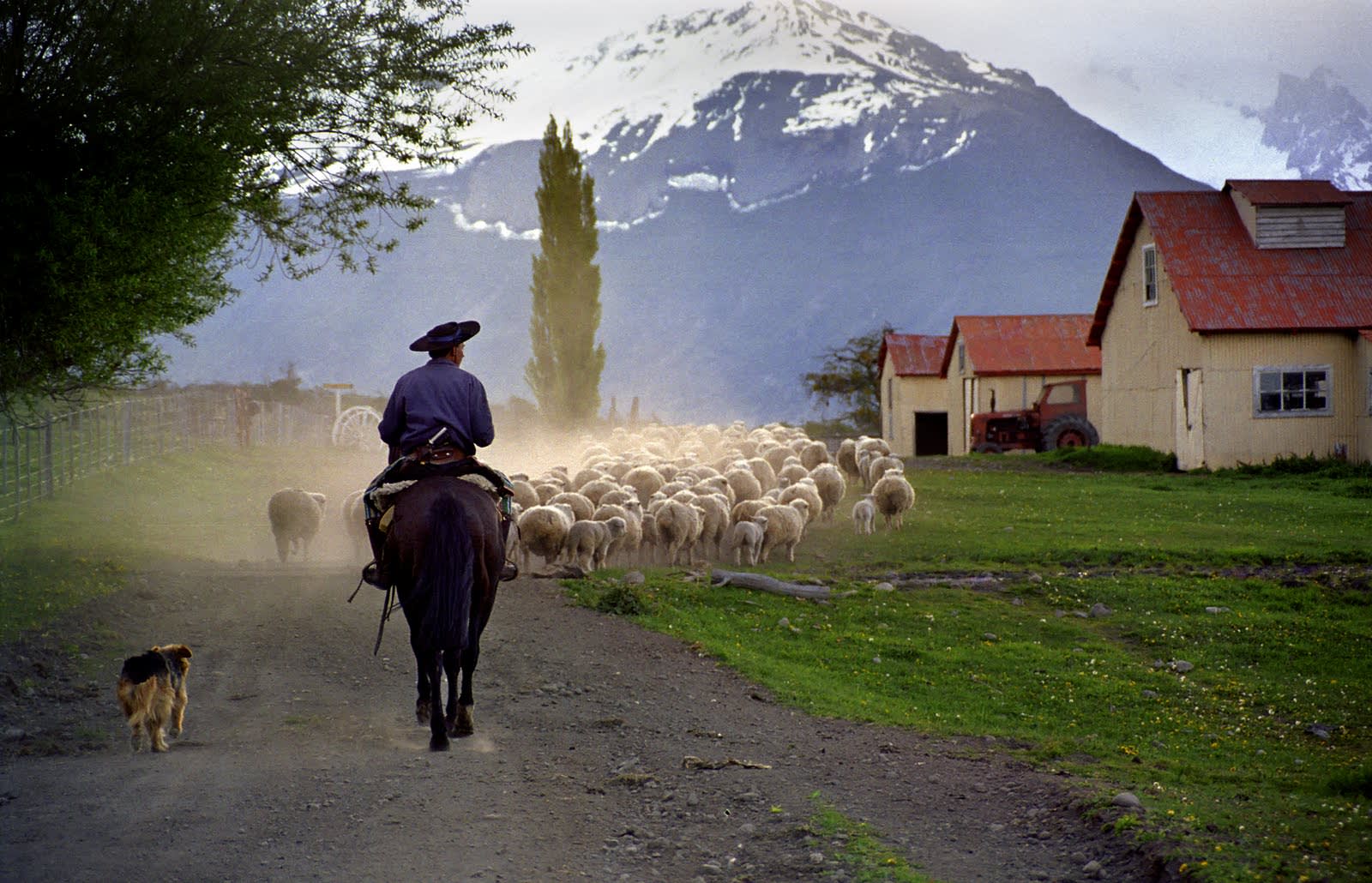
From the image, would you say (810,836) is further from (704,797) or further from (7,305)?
(7,305)

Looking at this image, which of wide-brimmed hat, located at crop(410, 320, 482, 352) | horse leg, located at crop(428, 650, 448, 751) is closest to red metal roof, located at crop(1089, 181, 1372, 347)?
wide-brimmed hat, located at crop(410, 320, 482, 352)

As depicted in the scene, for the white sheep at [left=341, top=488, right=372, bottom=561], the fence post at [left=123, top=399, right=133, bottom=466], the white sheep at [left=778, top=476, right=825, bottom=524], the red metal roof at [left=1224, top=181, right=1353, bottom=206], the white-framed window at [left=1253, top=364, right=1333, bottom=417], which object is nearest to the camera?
the white sheep at [left=341, top=488, right=372, bottom=561]

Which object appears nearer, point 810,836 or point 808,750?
point 810,836

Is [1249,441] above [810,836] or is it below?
above

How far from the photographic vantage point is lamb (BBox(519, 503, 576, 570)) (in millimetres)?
17422

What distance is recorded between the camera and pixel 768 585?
16531mm

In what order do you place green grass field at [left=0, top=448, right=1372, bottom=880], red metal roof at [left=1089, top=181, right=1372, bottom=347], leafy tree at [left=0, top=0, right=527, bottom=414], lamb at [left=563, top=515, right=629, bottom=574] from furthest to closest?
red metal roof at [left=1089, top=181, right=1372, bottom=347] < lamb at [left=563, top=515, right=629, bottom=574] < leafy tree at [left=0, top=0, right=527, bottom=414] < green grass field at [left=0, top=448, right=1372, bottom=880]

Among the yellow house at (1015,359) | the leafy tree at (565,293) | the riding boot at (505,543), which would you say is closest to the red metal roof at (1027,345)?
the yellow house at (1015,359)

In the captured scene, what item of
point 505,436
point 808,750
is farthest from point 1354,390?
point 505,436

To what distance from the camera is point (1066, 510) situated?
24.6 metres

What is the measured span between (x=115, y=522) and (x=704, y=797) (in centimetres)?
1728

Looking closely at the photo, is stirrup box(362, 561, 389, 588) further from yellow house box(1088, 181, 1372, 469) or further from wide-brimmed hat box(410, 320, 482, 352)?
yellow house box(1088, 181, 1372, 469)

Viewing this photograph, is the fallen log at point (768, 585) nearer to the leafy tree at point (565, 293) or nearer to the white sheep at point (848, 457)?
the white sheep at point (848, 457)

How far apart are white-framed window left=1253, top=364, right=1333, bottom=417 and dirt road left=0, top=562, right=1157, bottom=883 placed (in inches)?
912
